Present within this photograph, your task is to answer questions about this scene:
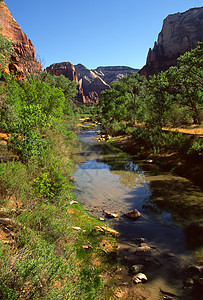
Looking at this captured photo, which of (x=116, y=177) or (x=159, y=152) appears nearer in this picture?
(x=116, y=177)


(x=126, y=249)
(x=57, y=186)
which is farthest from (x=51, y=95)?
(x=126, y=249)

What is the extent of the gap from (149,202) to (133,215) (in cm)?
249

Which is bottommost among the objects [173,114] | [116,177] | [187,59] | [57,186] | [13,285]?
[116,177]

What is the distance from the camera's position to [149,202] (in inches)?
469

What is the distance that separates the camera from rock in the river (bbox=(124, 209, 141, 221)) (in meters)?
9.79

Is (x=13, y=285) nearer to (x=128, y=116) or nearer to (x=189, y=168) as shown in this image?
(x=189, y=168)

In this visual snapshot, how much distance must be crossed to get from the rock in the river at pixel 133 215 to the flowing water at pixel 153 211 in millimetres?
223

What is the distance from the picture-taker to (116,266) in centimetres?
628

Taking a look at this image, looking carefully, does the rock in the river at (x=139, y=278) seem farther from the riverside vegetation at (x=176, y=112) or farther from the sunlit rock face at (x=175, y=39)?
the sunlit rock face at (x=175, y=39)

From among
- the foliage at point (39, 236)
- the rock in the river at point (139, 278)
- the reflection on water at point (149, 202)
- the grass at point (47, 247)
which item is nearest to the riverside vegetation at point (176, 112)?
the reflection on water at point (149, 202)

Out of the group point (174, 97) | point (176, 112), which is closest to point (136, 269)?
point (174, 97)

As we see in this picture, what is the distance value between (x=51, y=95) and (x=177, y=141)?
14.1 m

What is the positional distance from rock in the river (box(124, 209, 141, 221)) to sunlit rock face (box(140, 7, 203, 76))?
12371 cm

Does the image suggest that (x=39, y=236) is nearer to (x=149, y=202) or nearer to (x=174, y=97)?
(x=149, y=202)
